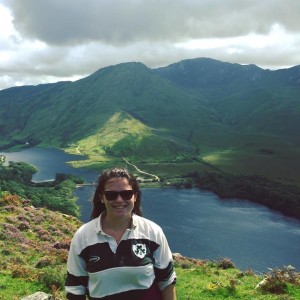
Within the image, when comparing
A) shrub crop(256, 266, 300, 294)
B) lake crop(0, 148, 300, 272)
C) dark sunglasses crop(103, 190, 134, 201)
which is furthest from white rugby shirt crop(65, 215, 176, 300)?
lake crop(0, 148, 300, 272)

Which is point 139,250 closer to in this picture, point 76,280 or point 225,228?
point 76,280

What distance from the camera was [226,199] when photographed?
184m

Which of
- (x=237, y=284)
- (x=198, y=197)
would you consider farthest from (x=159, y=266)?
(x=198, y=197)

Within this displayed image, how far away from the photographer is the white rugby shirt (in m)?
7.61

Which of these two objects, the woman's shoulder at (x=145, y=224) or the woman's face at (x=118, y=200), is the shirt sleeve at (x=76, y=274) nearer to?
the woman's face at (x=118, y=200)

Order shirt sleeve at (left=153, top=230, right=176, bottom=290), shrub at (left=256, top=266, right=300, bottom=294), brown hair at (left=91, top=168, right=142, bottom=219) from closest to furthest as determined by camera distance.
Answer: shirt sleeve at (left=153, top=230, right=176, bottom=290)
brown hair at (left=91, top=168, right=142, bottom=219)
shrub at (left=256, top=266, right=300, bottom=294)

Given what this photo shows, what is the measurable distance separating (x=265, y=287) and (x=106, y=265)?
1797 cm

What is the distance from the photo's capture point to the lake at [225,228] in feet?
359

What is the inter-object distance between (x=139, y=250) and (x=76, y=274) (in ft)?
4.49

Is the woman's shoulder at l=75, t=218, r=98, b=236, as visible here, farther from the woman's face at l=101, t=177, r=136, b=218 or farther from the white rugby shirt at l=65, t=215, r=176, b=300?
the woman's face at l=101, t=177, r=136, b=218

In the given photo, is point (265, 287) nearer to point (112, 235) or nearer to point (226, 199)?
point (112, 235)

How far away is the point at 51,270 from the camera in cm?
2392

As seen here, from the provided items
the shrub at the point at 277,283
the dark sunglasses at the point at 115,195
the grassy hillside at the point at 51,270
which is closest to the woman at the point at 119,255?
the dark sunglasses at the point at 115,195

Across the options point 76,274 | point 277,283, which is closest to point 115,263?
point 76,274
